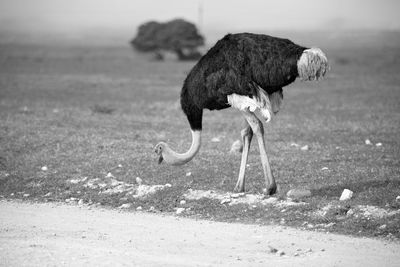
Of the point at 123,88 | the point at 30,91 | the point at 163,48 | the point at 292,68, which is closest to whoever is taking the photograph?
the point at 292,68

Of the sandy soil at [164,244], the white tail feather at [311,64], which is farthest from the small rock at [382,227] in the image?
the white tail feather at [311,64]

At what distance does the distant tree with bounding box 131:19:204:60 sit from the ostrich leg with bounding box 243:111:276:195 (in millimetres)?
49758

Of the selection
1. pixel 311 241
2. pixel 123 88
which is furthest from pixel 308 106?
pixel 311 241

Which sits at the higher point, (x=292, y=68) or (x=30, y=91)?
(x=292, y=68)

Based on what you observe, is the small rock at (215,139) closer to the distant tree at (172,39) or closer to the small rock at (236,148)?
the small rock at (236,148)

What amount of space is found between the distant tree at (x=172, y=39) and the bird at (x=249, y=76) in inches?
1952

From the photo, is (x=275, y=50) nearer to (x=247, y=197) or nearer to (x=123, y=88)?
(x=247, y=197)

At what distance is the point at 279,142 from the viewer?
47.0 ft

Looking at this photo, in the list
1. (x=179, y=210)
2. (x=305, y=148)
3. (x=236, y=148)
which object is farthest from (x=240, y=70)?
(x=305, y=148)

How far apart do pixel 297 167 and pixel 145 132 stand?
523 centimetres

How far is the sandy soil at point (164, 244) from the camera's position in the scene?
718 cm

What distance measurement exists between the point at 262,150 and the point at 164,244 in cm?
210

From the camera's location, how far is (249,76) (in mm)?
9258

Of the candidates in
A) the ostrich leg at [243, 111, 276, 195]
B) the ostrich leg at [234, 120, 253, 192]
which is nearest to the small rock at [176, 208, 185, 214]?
the ostrich leg at [234, 120, 253, 192]
